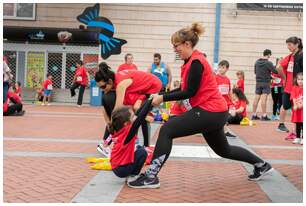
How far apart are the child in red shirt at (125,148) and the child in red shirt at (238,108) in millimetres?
6537

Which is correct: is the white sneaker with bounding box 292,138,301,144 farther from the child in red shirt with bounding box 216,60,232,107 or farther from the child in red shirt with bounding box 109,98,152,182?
the child in red shirt with bounding box 109,98,152,182

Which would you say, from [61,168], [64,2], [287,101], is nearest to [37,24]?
[64,2]

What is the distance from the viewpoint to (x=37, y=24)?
782 inches

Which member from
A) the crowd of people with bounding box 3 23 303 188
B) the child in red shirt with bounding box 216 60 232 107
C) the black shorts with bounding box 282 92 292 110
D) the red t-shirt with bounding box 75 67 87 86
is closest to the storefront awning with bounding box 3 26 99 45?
the red t-shirt with bounding box 75 67 87 86

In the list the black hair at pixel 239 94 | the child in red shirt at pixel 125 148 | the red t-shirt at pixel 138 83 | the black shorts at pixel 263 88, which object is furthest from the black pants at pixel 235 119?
the child in red shirt at pixel 125 148

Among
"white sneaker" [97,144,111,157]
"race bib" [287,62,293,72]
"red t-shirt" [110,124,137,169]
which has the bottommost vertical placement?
"white sneaker" [97,144,111,157]

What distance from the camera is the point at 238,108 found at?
12.0 m

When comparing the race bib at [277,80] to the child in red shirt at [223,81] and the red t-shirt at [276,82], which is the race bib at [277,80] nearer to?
the red t-shirt at [276,82]

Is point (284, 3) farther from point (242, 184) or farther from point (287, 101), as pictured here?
point (242, 184)

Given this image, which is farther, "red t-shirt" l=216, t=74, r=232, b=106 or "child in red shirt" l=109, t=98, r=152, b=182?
"red t-shirt" l=216, t=74, r=232, b=106

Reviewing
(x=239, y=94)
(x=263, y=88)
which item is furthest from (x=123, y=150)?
(x=263, y=88)

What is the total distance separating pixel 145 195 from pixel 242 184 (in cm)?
114

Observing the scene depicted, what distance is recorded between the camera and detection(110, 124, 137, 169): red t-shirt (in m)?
4.94

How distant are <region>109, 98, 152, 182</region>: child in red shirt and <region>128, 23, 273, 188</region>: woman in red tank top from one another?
0.82ft
